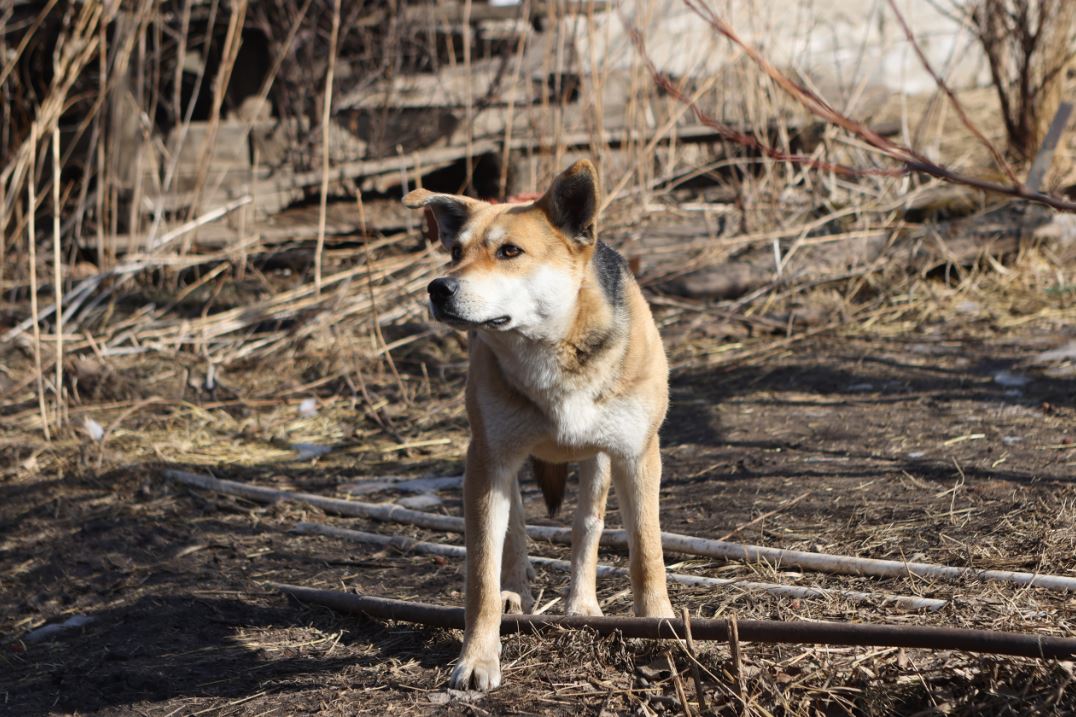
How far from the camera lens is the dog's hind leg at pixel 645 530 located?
12.5ft

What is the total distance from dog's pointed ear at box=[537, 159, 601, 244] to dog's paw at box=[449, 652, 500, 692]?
1.39 m

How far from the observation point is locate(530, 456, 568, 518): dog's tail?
4340 mm

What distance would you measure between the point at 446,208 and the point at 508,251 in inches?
16.1

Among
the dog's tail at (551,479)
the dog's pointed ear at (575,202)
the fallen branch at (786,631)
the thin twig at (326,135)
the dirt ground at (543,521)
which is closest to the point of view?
the fallen branch at (786,631)

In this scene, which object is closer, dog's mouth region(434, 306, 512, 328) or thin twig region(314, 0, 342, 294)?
dog's mouth region(434, 306, 512, 328)

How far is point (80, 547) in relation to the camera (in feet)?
17.5

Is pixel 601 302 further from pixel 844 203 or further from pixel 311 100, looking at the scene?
pixel 311 100

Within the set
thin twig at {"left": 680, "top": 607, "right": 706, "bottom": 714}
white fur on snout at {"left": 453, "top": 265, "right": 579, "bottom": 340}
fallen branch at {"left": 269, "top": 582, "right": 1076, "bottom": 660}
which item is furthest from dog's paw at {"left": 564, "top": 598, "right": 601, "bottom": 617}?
white fur on snout at {"left": 453, "top": 265, "right": 579, "bottom": 340}

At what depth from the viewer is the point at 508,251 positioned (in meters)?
3.65

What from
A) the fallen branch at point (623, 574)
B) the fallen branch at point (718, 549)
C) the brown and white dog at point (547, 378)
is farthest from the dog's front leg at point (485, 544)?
the fallen branch at point (718, 549)

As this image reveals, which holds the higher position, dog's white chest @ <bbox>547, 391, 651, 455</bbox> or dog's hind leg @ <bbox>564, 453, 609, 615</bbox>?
dog's white chest @ <bbox>547, 391, 651, 455</bbox>

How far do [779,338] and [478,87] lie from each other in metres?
4.12

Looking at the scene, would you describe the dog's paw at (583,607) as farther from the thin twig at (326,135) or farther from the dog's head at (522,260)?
the thin twig at (326,135)

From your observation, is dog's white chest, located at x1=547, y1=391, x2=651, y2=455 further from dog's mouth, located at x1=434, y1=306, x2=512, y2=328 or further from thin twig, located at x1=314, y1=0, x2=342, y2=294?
thin twig, located at x1=314, y1=0, x2=342, y2=294
